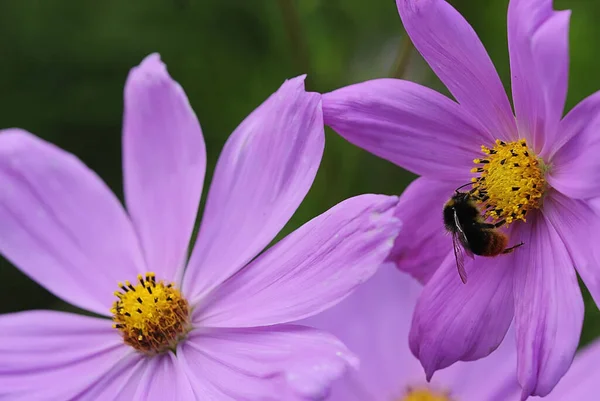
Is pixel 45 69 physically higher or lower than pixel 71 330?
higher

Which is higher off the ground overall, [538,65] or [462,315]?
[538,65]

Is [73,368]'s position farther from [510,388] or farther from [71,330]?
[510,388]

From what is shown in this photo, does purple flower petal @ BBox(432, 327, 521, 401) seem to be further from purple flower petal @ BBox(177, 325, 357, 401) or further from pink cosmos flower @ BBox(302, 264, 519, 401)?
purple flower petal @ BBox(177, 325, 357, 401)

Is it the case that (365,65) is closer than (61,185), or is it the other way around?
(61,185)

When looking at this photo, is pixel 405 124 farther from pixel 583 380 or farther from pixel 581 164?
pixel 583 380

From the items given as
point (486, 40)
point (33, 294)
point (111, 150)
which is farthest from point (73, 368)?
point (486, 40)

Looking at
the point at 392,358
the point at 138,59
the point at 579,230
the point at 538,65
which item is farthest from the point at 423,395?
the point at 138,59

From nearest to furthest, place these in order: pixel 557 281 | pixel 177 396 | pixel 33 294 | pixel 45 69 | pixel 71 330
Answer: pixel 557 281, pixel 177 396, pixel 71 330, pixel 33 294, pixel 45 69

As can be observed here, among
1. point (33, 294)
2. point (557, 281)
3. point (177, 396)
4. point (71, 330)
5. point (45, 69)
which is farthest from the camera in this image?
point (45, 69)
